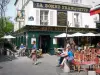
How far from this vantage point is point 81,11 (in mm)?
27172

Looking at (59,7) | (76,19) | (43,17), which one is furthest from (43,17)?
(76,19)

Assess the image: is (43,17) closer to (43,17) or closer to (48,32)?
(43,17)

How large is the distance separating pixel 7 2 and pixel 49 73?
15.9 meters

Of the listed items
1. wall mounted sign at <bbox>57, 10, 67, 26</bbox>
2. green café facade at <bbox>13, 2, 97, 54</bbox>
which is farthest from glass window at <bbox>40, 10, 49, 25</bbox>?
wall mounted sign at <bbox>57, 10, 67, 26</bbox>

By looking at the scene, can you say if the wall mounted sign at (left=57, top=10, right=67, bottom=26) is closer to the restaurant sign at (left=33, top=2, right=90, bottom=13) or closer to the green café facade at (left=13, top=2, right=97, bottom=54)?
the green café facade at (left=13, top=2, right=97, bottom=54)

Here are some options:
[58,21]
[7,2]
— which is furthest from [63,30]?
[7,2]

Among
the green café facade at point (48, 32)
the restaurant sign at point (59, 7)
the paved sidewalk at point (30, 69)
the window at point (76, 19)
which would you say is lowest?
the paved sidewalk at point (30, 69)

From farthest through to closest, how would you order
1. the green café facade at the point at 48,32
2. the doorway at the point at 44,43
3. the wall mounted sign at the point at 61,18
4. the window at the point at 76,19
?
the window at the point at 76,19 < the doorway at the point at 44,43 < the wall mounted sign at the point at 61,18 < the green café facade at the point at 48,32

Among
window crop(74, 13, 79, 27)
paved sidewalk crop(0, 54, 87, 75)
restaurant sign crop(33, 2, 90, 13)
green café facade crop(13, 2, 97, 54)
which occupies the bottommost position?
paved sidewalk crop(0, 54, 87, 75)

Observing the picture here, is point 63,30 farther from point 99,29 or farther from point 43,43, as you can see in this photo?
point 99,29

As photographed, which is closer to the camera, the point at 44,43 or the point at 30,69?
the point at 30,69

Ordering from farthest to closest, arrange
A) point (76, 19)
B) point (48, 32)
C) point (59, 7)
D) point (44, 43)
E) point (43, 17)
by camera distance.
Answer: point (76, 19), point (44, 43), point (59, 7), point (43, 17), point (48, 32)

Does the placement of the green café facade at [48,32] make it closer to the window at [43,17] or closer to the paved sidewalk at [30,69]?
the window at [43,17]

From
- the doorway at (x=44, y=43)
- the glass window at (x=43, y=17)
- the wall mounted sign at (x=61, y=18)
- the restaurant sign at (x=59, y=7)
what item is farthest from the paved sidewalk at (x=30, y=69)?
the wall mounted sign at (x=61, y=18)
